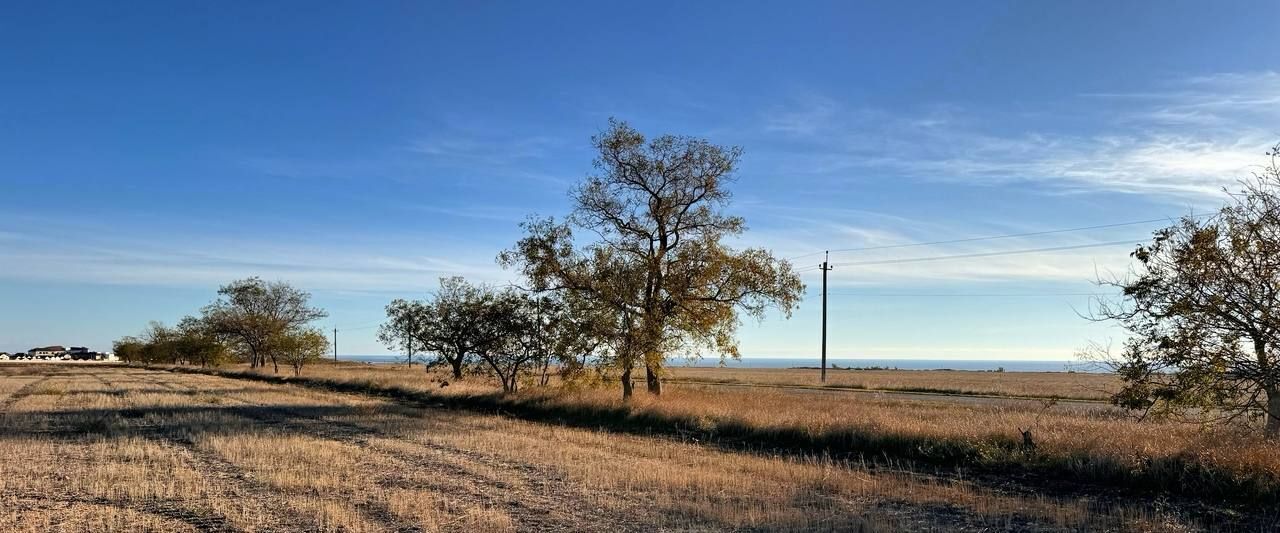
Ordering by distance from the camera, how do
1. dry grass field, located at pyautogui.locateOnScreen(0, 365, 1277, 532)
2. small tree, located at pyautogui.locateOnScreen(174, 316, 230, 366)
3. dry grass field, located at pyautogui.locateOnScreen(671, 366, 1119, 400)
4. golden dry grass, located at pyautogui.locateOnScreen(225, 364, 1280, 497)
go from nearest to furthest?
dry grass field, located at pyautogui.locateOnScreen(0, 365, 1277, 532), golden dry grass, located at pyautogui.locateOnScreen(225, 364, 1280, 497), dry grass field, located at pyautogui.locateOnScreen(671, 366, 1119, 400), small tree, located at pyautogui.locateOnScreen(174, 316, 230, 366)

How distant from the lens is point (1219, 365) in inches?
505

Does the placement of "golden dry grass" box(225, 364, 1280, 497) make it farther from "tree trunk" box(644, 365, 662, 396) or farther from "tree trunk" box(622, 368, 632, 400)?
"tree trunk" box(644, 365, 662, 396)

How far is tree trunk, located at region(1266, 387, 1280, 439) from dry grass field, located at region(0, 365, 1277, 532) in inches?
36.0

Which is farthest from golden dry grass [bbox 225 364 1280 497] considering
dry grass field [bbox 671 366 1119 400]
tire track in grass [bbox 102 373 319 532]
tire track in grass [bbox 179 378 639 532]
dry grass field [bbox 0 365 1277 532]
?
tire track in grass [bbox 102 373 319 532]

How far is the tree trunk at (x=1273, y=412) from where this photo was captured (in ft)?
43.5

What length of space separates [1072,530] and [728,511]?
4065mm

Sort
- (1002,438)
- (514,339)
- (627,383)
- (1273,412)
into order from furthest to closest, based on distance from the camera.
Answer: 1. (514,339)
2. (627,383)
3. (1002,438)
4. (1273,412)

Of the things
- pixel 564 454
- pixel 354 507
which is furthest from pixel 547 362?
pixel 354 507

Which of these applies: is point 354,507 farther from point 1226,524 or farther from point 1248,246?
point 1248,246

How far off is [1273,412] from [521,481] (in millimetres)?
12197

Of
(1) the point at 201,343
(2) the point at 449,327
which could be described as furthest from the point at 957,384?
(1) the point at 201,343

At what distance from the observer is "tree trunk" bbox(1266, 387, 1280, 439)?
43.5 feet

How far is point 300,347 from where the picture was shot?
7200 centimetres

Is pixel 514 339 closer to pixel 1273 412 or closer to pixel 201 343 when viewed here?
pixel 1273 412
